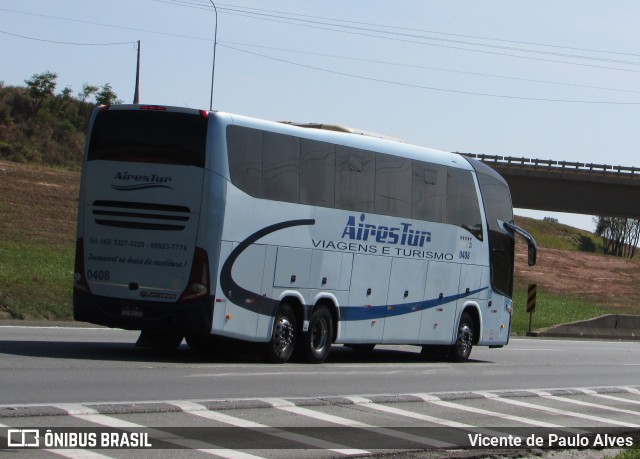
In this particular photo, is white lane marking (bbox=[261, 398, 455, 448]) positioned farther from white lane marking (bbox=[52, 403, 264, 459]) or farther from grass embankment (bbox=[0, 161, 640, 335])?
grass embankment (bbox=[0, 161, 640, 335])

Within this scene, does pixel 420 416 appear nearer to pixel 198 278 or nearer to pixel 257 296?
pixel 198 278

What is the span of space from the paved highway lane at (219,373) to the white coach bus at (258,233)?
637mm

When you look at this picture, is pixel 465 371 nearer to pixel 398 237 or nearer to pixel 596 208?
pixel 398 237

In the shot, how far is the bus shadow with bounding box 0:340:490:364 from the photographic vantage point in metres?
18.5

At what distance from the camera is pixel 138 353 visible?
20.2m

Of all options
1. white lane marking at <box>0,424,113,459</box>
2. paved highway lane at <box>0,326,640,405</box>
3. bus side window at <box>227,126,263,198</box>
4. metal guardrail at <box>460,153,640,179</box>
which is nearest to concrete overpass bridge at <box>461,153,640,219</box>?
metal guardrail at <box>460,153,640,179</box>

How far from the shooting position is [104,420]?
1172 centimetres

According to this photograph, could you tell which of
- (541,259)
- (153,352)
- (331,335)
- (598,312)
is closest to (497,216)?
(331,335)

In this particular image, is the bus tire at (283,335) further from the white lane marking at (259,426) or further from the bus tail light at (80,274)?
the white lane marking at (259,426)

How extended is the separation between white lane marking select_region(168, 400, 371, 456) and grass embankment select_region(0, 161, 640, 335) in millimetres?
14896

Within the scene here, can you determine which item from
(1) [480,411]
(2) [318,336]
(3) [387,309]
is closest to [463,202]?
(3) [387,309]

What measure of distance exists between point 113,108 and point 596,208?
2266 inches

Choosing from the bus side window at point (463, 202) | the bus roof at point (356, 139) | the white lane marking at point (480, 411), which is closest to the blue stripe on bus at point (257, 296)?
the bus roof at point (356, 139)

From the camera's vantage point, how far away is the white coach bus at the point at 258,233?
734 inches
